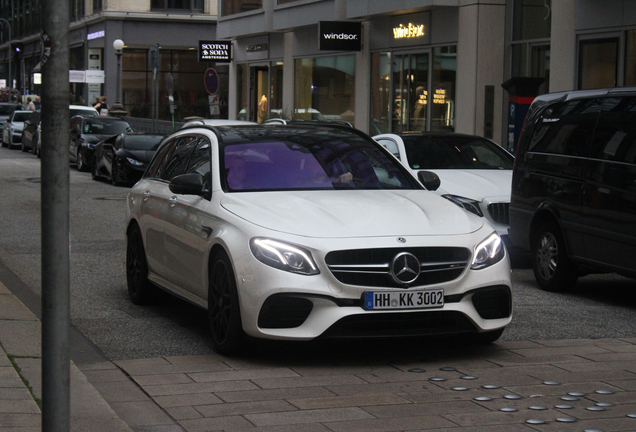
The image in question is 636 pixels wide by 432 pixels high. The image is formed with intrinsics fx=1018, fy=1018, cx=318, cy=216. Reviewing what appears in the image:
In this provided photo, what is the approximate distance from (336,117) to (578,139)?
22577 millimetres

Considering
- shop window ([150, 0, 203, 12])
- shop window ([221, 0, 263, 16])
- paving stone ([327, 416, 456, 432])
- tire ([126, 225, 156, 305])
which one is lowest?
paving stone ([327, 416, 456, 432])

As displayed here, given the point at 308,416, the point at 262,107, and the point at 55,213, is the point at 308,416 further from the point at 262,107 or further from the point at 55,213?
the point at 262,107

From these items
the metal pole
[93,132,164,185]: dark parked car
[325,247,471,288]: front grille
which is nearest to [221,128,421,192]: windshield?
[325,247,471,288]: front grille

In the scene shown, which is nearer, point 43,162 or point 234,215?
point 43,162

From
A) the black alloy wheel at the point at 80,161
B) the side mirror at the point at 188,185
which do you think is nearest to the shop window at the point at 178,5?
the black alloy wheel at the point at 80,161

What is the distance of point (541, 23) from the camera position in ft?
72.0

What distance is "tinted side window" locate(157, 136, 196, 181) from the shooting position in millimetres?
8312

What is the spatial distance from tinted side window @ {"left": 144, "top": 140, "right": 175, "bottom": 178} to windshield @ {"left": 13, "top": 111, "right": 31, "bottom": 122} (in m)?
37.1

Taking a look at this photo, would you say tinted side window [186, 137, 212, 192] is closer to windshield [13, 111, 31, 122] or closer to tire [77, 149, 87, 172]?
tire [77, 149, 87, 172]

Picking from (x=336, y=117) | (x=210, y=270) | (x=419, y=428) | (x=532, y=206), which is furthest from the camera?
(x=336, y=117)

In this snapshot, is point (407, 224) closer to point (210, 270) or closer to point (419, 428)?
point (210, 270)

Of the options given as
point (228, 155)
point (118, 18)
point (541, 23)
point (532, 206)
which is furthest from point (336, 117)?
point (118, 18)

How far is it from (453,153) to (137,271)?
5568mm

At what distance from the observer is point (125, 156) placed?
24.2 meters
